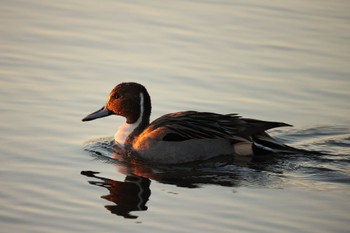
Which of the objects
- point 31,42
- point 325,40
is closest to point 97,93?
point 31,42

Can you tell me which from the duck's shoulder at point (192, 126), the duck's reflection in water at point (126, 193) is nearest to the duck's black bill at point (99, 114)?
the duck's shoulder at point (192, 126)

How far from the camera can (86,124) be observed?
12742 mm

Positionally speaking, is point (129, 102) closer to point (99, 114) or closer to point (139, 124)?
point (139, 124)

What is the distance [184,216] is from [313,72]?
18.9 feet

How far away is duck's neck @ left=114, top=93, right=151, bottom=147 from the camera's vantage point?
12.3 meters

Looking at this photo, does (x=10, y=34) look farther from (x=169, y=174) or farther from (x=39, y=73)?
(x=169, y=174)

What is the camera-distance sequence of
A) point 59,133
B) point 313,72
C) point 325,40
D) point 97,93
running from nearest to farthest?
point 59,133 → point 97,93 → point 313,72 → point 325,40

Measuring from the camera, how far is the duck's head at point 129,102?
12.5m

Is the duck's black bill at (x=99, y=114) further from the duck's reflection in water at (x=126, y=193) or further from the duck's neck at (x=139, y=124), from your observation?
the duck's reflection in water at (x=126, y=193)

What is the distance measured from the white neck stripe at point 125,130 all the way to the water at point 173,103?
0.18 metres

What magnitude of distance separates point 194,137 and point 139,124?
36.8 inches

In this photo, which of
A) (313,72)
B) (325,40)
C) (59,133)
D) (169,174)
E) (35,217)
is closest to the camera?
(35,217)

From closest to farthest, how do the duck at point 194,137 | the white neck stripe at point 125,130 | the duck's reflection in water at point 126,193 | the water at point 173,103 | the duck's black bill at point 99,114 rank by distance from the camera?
the water at point 173,103 < the duck's reflection in water at point 126,193 < the duck at point 194,137 < the white neck stripe at point 125,130 < the duck's black bill at point 99,114

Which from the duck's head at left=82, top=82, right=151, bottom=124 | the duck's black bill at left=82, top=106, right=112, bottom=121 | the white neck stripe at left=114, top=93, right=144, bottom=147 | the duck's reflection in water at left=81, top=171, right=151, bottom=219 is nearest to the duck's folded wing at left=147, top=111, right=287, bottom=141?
the white neck stripe at left=114, top=93, right=144, bottom=147
